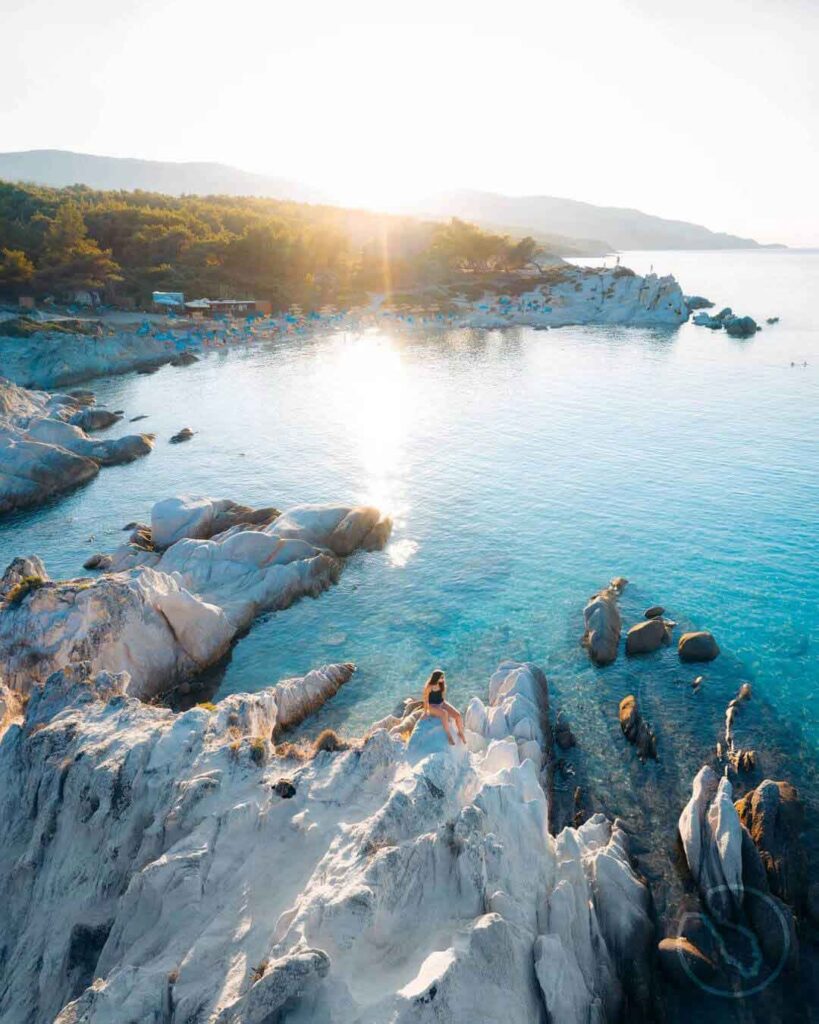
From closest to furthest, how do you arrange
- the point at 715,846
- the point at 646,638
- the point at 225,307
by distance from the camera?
the point at 715,846 < the point at 646,638 < the point at 225,307

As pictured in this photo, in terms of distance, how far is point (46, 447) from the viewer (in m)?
45.4

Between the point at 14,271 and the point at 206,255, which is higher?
→ the point at 206,255

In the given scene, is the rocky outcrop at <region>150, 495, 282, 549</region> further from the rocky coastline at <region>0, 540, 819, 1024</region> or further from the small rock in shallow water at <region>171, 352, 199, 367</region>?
the small rock in shallow water at <region>171, 352, 199, 367</region>

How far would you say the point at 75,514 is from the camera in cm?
4156

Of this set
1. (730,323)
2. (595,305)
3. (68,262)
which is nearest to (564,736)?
(730,323)

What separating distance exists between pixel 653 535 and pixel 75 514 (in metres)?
36.1

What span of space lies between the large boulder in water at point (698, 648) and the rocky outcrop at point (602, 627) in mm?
2582

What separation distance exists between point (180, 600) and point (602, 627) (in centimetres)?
1771

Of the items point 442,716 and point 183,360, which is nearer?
point 442,716

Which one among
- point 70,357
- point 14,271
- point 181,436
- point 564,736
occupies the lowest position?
point 564,736

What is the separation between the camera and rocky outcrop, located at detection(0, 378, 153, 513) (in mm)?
42938

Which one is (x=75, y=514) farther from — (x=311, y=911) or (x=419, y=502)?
(x=311, y=911)

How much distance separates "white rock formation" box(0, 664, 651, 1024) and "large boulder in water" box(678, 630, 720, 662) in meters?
10.3
